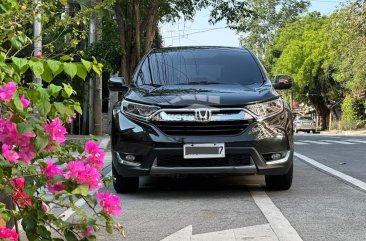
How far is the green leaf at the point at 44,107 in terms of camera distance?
7.86ft

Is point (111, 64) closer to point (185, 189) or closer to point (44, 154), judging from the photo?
point (185, 189)

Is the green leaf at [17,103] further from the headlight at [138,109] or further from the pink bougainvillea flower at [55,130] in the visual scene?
the headlight at [138,109]

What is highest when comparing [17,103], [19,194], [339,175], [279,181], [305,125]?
[17,103]

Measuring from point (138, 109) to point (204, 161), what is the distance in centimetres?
89

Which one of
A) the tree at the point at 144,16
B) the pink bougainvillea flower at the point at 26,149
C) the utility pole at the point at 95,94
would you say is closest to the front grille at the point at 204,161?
the pink bougainvillea flower at the point at 26,149

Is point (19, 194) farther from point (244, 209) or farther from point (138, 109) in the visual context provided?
point (138, 109)

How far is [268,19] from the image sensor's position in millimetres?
60531

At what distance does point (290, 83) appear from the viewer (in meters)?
7.30

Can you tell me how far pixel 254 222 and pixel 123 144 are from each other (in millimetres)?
1880

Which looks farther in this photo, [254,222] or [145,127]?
[145,127]

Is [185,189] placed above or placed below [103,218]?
below

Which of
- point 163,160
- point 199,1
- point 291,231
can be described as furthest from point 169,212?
point 199,1

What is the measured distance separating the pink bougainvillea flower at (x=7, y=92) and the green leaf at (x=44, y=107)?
0.12 metres

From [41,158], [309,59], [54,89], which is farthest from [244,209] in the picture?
[309,59]
